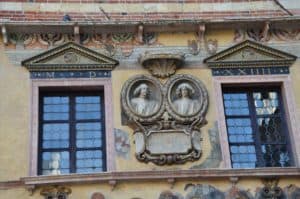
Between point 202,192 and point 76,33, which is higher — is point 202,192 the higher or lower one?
the lower one

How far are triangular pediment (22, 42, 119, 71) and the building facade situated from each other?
21 millimetres

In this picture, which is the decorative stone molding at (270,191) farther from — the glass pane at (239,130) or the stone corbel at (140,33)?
the stone corbel at (140,33)

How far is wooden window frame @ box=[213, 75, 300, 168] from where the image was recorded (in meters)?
14.2

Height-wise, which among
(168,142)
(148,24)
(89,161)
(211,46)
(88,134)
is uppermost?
(148,24)

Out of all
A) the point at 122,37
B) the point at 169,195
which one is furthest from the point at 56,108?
the point at 169,195

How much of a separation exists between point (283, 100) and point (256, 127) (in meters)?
0.87

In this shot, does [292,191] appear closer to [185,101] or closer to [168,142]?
[168,142]

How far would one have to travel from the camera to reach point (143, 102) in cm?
1455

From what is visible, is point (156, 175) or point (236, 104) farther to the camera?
point (236, 104)

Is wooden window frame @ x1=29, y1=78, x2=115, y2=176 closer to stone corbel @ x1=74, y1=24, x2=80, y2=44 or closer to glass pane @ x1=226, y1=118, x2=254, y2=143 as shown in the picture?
stone corbel @ x1=74, y1=24, x2=80, y2=44

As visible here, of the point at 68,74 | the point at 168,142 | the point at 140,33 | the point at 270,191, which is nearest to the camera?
the point at 270,191

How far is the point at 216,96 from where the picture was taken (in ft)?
48.4

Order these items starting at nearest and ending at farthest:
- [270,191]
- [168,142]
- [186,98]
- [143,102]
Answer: [270,191]
[168,142]
[143,102]
[186,98]

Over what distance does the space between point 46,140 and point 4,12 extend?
3.08 metres
